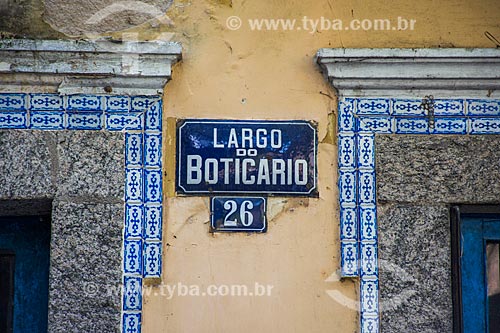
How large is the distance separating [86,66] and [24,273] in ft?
3.16

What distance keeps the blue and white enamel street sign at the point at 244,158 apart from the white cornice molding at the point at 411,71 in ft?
1.03

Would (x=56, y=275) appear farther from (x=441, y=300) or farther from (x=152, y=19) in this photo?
(x=441, y=300)

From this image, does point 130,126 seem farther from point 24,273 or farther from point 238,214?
point 24,273

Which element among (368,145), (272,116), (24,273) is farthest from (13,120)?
(368,145)

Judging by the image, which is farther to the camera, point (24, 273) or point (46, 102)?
point (24, 273)

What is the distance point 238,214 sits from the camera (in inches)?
171

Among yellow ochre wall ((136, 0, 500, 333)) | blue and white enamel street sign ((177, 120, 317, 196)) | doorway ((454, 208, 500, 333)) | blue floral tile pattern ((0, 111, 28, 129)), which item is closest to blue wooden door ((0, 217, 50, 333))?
blue floral tile pattern ((0, 111, 28, 129))

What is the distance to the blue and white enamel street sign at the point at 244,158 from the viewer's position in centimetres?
437

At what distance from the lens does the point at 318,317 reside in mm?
4293

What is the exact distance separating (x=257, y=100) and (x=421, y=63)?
718mm

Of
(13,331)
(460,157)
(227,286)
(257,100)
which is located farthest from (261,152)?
(13,331)

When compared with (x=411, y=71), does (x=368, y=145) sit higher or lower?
lower

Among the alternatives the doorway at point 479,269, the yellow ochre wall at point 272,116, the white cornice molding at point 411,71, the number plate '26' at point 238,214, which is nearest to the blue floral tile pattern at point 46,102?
the yellow ochre wall at point 272,116

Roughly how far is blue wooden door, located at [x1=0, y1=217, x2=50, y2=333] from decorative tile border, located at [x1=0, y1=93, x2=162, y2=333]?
1.61 feet
